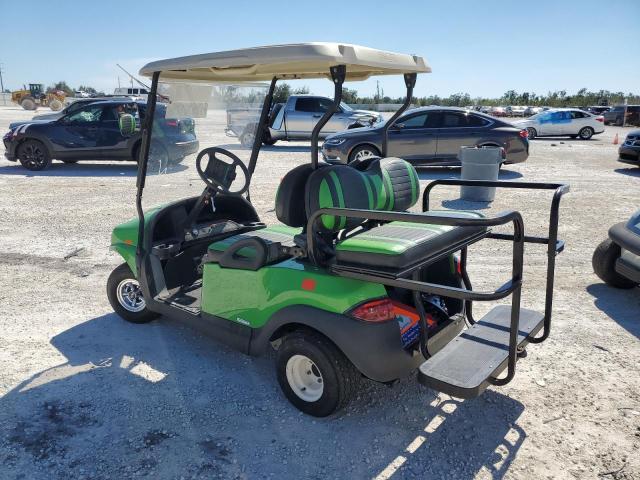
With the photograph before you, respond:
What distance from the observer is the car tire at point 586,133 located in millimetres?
20750

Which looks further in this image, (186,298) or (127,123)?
(186,298)

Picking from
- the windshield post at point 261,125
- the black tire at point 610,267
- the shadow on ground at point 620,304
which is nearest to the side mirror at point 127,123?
the windshield post at point 261,125

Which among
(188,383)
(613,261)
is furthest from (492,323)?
(613,261)

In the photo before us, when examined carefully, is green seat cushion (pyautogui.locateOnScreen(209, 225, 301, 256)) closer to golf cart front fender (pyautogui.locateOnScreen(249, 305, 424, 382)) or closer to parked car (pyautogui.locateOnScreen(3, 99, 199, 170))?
golf cart front fender (pyautogui.locateOnScreen(249, 305, 424, 382))

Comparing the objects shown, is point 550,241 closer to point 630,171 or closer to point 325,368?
point 325,368

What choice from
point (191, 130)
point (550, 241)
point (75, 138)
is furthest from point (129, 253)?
point (75, 138)

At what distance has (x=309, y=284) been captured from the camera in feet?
9.02

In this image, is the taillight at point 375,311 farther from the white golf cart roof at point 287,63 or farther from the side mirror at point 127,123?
the side mirror at point 127,123

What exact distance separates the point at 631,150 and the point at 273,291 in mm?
11550

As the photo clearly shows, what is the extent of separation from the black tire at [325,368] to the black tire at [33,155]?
35.0 feet

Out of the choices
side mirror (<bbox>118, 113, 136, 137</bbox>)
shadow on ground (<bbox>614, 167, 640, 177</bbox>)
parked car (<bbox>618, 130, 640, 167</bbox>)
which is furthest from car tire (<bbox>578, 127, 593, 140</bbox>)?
side mirror (<bbox>118, 113, 136, 137</bbox>)

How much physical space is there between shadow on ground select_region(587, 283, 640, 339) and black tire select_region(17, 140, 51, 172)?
1108 cm

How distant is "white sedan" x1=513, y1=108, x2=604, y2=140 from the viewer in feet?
67.8

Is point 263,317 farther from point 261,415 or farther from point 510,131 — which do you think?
point 510,131
